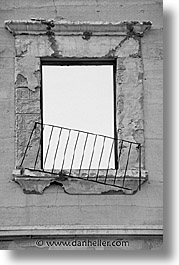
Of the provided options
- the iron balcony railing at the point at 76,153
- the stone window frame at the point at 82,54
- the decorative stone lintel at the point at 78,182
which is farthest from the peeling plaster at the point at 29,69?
the decorative stone lintel at the point at 78,182

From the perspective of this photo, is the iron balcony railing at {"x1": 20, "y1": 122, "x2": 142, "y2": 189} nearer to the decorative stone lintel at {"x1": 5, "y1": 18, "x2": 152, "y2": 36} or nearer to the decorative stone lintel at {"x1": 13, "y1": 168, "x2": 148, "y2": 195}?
the decorative stone lintel at {"x1": 13, "y1": 168, "x2": 148, "y2": 195}

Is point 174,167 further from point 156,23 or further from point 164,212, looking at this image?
point 156,23

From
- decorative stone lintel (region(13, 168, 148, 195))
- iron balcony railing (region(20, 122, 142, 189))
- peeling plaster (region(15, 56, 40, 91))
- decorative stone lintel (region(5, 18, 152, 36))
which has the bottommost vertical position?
decorative stone lintel (region(13, 168, 148, 195))

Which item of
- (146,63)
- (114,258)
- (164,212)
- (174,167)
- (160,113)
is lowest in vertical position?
(114,258)

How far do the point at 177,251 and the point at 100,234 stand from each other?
0.26m

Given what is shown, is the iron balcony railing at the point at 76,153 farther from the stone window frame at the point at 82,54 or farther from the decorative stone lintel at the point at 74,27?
the decorative stone lintel at the point at 74,27

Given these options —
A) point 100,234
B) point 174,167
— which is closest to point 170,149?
point 174,167

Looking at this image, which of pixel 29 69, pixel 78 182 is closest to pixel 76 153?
pixel 78 182

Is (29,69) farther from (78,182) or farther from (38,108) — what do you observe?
(78,182)

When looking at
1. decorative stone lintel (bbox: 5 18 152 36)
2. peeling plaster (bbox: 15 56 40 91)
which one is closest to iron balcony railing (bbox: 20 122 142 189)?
peeling plaster (bbox: 15 56 40 91)

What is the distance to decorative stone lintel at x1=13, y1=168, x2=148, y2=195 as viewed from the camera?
7.94 feet

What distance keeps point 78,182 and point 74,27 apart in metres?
0.52

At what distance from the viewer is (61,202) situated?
2.42 m

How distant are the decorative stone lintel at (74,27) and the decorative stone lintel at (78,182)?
1.52 feet
